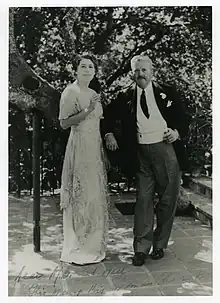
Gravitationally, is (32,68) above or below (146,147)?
above

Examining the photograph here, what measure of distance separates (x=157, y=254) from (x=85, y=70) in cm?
50

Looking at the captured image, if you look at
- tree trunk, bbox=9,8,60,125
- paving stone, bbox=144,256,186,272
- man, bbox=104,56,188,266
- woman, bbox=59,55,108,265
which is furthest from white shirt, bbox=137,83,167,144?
paving stone, bbox=144,256,186,272

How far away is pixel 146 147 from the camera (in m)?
1.79

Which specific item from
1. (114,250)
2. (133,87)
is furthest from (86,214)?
(133,87)

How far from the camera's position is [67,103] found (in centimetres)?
177

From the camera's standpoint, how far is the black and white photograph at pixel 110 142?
176cm

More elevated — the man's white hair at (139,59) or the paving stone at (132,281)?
the man's white hair at (139,59)

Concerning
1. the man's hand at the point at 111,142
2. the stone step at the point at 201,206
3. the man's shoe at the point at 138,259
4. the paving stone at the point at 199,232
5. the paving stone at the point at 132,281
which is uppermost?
the man's hand at the point at 111,142

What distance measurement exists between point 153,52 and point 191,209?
41 cm

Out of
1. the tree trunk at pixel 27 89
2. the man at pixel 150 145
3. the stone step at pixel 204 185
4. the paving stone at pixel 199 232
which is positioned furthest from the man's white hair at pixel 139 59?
the paving stone at pixel 199 232

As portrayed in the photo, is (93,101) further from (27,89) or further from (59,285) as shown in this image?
(59,285)

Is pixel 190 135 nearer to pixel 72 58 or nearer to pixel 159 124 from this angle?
pixel 159 124

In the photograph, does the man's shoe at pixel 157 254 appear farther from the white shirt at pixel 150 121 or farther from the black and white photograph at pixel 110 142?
the white shirt at pixel 150 121
